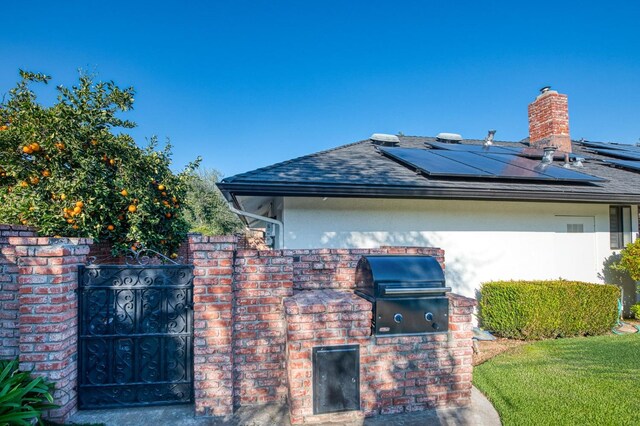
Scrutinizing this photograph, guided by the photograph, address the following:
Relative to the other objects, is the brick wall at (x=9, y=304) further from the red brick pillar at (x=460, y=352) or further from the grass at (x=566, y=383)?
the grass at (x=566, y=383)

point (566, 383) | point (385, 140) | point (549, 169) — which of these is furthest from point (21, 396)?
point (549, 169)

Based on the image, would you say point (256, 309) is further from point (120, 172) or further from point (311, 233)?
point (120, 172)

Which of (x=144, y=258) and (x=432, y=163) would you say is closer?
(x=144, y=258)

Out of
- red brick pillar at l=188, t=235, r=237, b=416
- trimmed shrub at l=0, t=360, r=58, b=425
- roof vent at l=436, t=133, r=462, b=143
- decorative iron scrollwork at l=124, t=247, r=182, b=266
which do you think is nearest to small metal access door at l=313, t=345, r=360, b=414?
red brick pillar at l=188, t=235, r=237, b=416

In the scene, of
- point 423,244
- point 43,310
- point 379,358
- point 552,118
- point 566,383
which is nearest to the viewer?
point 43,310

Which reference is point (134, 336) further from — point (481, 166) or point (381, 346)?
point (481, 166)

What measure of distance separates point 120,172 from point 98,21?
405 cm

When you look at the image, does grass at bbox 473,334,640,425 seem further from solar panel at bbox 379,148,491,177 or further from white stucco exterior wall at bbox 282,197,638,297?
solar panel at bbox 379,148,491,177

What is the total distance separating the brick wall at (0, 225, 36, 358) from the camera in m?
3.05

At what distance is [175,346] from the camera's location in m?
3.25

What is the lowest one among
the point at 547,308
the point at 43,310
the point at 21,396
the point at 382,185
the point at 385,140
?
the point at 547,308

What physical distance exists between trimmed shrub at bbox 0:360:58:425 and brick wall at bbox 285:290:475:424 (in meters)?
2.17

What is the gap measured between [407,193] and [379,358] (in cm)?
310

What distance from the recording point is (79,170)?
15.6 ft
